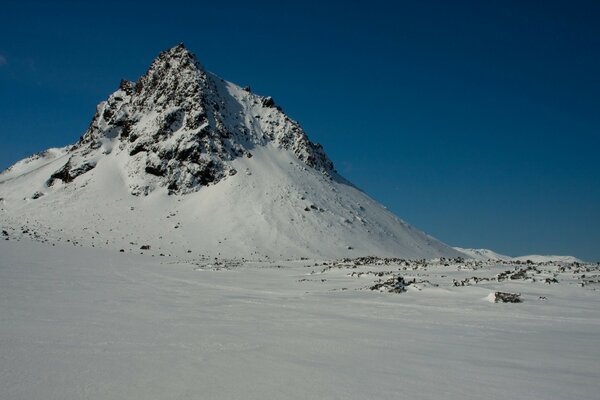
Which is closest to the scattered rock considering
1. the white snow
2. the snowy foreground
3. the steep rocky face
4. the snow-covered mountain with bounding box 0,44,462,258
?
the snowy foreground

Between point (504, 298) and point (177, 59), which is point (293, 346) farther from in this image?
point (177, 59)

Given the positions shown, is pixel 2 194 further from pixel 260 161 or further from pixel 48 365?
pixel 48 365

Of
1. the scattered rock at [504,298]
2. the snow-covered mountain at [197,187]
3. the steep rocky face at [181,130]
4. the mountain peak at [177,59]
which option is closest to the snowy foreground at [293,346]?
the scattered rock at [504,298]

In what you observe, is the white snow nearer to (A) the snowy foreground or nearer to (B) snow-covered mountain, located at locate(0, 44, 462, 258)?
(B) snow-covered mountain, located at locate(0, 44, 462, 258)

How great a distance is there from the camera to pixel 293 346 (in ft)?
22.4

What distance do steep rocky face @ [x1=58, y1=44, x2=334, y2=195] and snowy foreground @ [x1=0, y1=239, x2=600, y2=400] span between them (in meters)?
52.0

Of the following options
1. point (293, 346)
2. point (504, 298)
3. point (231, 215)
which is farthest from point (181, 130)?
point (293, 346)

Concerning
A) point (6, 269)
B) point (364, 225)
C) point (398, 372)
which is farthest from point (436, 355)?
point (364, 225)

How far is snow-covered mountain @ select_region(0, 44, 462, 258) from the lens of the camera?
51.6 meters

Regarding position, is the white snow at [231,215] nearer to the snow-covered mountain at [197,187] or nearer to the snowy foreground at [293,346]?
the snow-covered mountain at [197,187]

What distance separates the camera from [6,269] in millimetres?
18062

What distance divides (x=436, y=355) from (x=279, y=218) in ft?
160

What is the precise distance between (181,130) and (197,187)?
972cm

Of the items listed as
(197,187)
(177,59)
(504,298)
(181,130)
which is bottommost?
(504,298)
